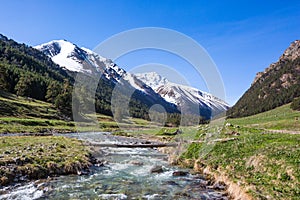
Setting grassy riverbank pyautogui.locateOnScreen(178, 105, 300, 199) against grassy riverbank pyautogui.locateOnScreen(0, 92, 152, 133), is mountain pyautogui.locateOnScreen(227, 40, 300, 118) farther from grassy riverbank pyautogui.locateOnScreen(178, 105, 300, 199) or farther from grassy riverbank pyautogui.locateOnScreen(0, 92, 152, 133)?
grassy riverbank pyautogui.locateOnScreen(178, 105, 300, 199)

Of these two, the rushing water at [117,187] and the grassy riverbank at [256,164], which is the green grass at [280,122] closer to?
the grassy riverbank at [256,164]

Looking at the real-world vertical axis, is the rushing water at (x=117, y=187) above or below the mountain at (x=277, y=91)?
below

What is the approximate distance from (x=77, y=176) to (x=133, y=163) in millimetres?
10866

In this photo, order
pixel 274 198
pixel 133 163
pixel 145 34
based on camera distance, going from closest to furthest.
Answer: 1. pixel 274 198
2. pixel 133 163
3. pixel 145 34

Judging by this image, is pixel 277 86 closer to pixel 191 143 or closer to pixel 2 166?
pixel 191 143

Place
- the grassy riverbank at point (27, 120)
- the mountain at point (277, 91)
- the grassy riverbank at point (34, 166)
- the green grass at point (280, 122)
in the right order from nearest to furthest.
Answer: the grassy riverbank at point (34, 166) → the green grass at point (280, 122) → the grassy riverbank at point (27, 120) → the mountain at point (277, 91)

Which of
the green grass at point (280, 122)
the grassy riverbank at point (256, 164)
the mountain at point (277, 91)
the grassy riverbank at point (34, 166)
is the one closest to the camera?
the grassy riverbank at point (256, 164)

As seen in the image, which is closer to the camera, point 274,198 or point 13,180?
point 274,198

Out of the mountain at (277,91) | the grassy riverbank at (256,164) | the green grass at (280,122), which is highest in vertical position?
the mountain at (277,91)

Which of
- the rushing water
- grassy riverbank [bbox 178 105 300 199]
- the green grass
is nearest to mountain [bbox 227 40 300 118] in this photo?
the green grass

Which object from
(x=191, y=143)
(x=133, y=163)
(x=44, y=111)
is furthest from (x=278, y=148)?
(x=44, y=111)

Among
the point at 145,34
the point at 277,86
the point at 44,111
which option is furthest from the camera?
the point at 277,86

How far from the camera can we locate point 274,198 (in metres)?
15.5

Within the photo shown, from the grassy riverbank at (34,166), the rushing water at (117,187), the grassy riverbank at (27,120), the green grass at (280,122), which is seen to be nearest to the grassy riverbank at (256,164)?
the rushing water at (117,187)
